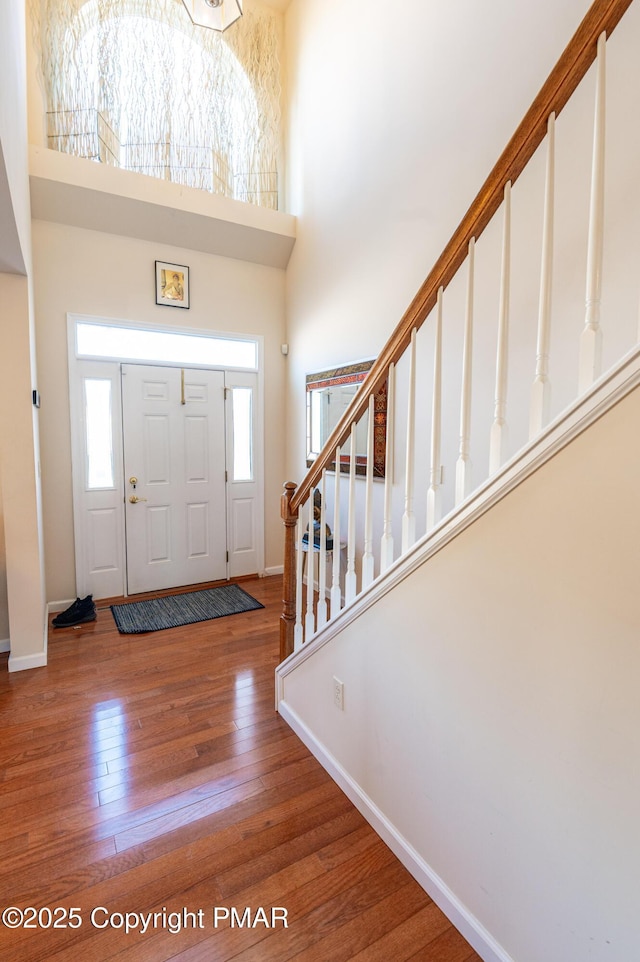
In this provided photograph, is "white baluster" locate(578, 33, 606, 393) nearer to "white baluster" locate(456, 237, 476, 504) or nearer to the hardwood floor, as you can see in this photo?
"white baluster" locate(456, 237, 476, 504)

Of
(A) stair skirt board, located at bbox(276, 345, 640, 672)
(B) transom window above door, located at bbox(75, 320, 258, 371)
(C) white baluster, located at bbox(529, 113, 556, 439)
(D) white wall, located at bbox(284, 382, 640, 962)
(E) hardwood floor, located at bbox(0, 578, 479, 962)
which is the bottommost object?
(E) hardwood floor, located at bbox(0, 578, 479, 962)

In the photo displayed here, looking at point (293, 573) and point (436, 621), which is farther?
point (293, 573)

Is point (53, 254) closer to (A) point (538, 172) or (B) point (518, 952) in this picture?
(A) point (538, 172)

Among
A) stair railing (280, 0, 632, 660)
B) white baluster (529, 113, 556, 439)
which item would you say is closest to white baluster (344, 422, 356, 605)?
stair railing (280, 0, 632, 660)

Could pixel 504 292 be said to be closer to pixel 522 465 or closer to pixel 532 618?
pixel 522 465

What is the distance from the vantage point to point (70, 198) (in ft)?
11.1

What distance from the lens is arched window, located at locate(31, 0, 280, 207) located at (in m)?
3.42

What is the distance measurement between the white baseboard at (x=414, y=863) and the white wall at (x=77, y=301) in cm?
274

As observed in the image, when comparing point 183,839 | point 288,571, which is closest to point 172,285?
point 288,571

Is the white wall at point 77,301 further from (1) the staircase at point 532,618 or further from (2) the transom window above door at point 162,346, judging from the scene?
(1) the staircase at point 532,618

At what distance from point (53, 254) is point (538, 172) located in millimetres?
3438

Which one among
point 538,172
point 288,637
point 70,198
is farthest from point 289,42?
point 288,637

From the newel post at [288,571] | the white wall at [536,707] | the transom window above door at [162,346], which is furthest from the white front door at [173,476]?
the white wall at [536,707]

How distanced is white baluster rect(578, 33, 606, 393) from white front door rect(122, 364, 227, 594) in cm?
361
